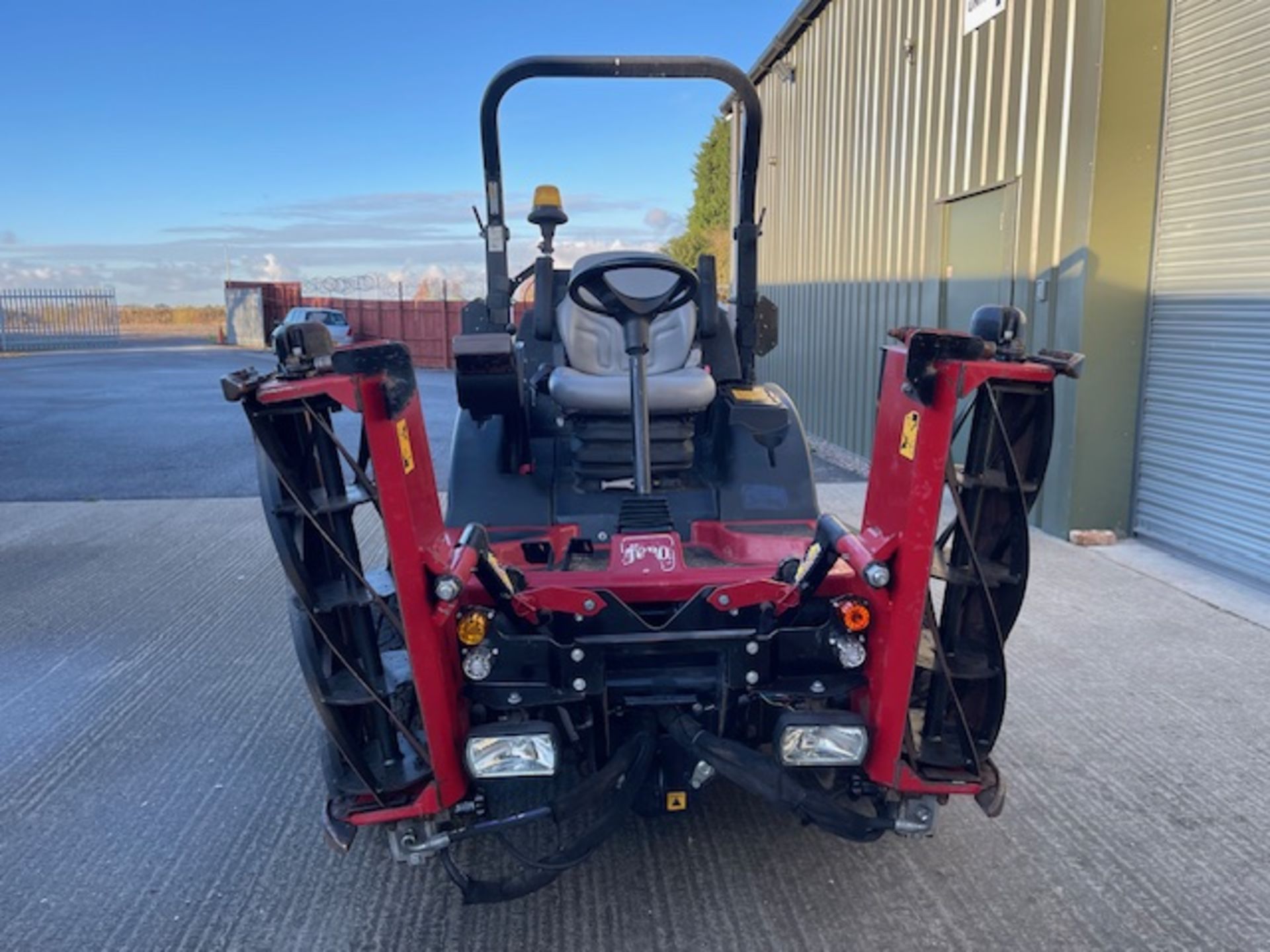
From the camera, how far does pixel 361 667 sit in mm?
2451

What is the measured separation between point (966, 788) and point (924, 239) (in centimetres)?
716

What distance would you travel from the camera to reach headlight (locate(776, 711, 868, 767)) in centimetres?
250

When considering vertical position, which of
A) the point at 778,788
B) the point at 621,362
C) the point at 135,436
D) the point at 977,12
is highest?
the point at 977,12

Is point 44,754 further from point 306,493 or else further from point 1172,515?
point 1172,515

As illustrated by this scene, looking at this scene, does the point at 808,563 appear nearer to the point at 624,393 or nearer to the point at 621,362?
the point at 624,393

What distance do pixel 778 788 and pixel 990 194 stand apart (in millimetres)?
6425

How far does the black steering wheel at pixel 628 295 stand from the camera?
338cm

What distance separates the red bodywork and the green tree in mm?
21135

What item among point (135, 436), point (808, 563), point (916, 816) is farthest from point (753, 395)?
point (135, 436)

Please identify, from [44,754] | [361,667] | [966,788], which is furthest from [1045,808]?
[44,754]

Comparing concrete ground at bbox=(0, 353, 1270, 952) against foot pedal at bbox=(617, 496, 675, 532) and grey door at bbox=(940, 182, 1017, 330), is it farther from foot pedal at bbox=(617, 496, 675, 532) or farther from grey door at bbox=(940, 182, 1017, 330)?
grey door at bbox=(940, 182, 1017, 330)

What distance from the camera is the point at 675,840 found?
313cm

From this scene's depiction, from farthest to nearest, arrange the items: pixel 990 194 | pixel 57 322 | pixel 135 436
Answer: pixel 57 322, pixel 135 436, pixel 990 194

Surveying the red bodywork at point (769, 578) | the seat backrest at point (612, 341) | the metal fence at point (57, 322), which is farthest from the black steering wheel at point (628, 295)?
the metal fence at point (57, 322)
